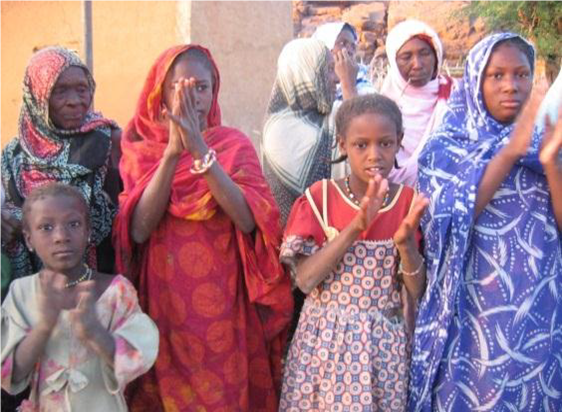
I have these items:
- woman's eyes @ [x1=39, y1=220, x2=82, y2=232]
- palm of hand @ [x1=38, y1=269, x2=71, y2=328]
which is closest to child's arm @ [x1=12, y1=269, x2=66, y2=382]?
palm of hand @ [x1=38, y1=269, x2=71, y2=328]

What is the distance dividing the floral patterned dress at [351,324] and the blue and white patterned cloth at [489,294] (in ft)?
0.34

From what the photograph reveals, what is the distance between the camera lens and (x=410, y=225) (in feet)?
8.21

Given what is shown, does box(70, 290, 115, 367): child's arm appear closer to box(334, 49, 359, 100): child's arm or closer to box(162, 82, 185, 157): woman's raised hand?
box(162, 82, 185, 157): woman's raised hand

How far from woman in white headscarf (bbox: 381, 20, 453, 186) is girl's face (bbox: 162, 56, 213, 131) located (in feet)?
3.61

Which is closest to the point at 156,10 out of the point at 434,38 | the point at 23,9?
the point at 23,9

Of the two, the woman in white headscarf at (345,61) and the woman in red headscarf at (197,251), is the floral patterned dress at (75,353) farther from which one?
the woman in white headscarf at (345,61)

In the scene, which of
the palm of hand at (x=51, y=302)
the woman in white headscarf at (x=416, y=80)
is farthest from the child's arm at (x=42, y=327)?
the woman in white headscarf at (x=416, y=80)

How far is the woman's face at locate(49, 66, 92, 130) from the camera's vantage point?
9.98 feet

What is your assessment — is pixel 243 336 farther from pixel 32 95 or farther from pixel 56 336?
pixel 32 95

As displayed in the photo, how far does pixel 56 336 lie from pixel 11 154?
2.90 ft

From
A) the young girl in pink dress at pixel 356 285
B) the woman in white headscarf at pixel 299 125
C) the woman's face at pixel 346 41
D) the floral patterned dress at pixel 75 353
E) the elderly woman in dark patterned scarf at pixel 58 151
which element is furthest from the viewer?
the woman's face at pixel 346 41

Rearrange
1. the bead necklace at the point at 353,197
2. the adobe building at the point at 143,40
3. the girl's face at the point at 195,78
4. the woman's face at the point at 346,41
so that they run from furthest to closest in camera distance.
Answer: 1. the adobe building at the point at 143,40
2. the woman's face at the point at 346,41
3. the girl's face at the point at 195,78
4. the bead necklace at the point at 353,197

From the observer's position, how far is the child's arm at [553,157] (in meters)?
2.45

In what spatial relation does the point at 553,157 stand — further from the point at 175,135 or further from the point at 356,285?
the point at 175,135
